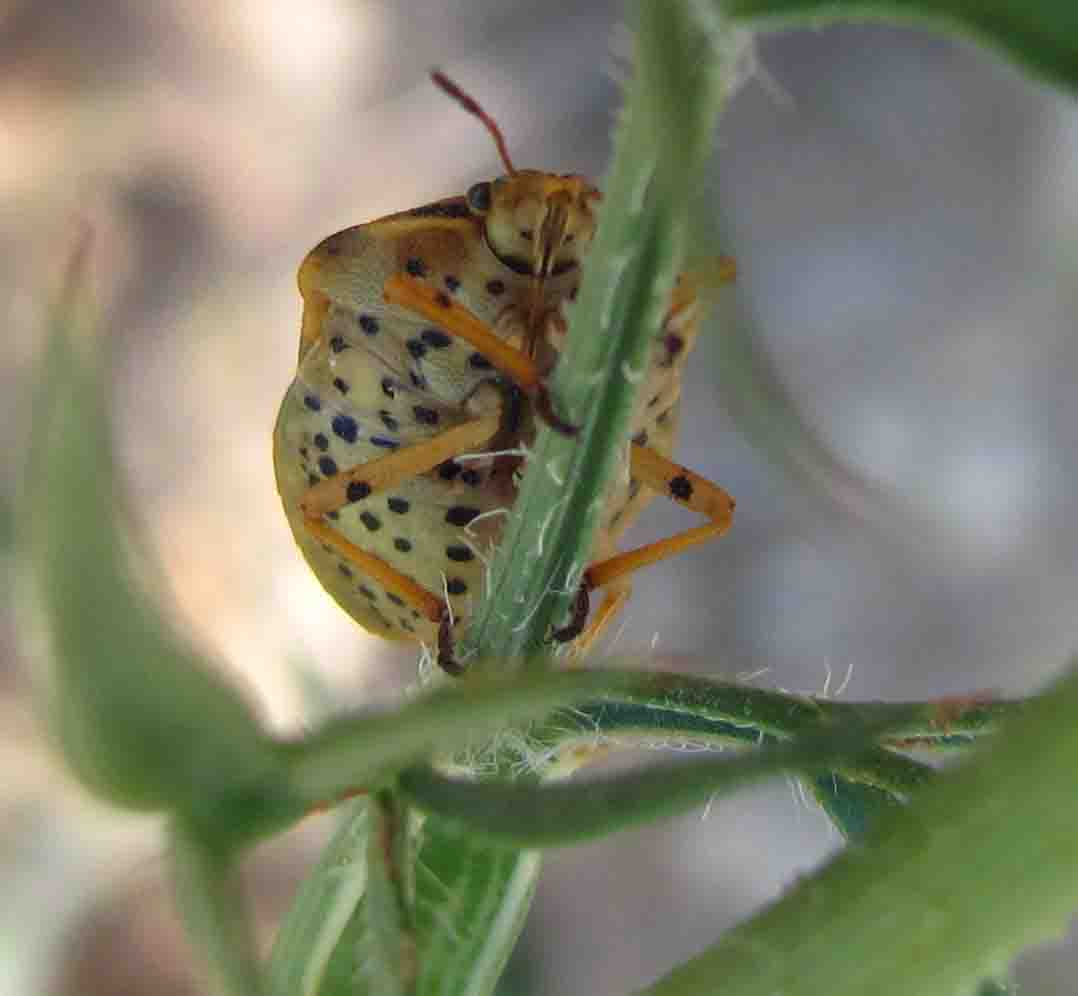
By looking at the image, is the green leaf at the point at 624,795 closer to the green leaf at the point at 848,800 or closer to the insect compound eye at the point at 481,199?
the green leaf at the point at 848,800

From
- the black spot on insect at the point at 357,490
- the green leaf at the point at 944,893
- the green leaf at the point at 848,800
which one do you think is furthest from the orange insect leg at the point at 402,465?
the green leaf at the point at 944,893

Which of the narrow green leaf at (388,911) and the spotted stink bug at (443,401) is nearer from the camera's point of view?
the narrow green leaf at (388,911)

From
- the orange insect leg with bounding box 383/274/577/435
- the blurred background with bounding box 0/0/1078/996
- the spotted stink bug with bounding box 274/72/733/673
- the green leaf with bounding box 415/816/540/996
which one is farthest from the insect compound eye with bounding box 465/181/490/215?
the blurred background with bounding box 0/0/1078/996

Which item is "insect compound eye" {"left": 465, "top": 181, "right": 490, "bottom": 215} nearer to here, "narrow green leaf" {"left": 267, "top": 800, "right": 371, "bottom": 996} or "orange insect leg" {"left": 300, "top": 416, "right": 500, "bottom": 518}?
"orange insect leg" {"left": 300, "top": 416, "right": 500, "bottom": 518}

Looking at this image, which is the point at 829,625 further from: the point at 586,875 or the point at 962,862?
the point at 962,862

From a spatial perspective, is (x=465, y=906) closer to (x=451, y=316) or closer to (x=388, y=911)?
(x=388, y=911)

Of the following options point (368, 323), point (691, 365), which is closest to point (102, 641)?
point (368, 323)

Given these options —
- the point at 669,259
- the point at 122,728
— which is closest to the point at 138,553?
the point at 122,728
